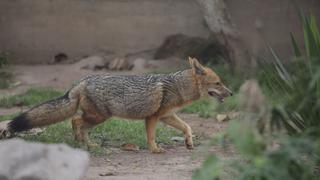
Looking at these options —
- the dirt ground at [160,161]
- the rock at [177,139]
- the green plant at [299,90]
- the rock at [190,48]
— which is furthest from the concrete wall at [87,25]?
the green plant at [299,90]

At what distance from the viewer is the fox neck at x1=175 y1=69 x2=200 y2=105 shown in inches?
320

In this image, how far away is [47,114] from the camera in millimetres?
7930

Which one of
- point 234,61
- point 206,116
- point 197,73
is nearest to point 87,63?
point 234,61

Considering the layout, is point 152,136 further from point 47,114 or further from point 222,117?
point 222,117

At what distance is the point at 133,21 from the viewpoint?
14609 mm

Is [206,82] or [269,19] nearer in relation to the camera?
[206,82]

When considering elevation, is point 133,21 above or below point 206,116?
above

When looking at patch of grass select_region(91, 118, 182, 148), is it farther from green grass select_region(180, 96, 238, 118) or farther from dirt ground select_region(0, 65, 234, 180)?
green grass select_region(180, 96, 238, 118)

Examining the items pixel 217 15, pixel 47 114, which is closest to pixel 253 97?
pixel 47 114

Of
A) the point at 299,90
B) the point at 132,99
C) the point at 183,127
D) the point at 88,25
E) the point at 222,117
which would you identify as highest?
the point at 88,25

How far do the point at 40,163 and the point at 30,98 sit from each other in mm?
6856

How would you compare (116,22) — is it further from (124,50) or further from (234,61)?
(234,61)

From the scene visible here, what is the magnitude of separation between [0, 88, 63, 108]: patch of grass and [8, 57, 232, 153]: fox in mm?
2778

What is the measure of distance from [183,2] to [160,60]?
4.26 ft
